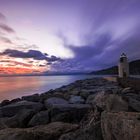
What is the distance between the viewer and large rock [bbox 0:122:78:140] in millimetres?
4480

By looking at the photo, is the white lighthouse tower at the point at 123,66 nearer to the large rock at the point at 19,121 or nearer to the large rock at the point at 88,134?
the large rock at the point at 19,121

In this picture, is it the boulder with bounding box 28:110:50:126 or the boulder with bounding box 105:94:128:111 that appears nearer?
the boulder with bounding box 105:94:128:111

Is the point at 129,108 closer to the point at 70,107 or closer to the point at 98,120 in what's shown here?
the point at 98,120

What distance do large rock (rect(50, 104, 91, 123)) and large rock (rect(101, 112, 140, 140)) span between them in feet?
8.76

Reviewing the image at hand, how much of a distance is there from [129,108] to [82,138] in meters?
1.34

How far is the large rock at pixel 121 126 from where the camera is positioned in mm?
3412

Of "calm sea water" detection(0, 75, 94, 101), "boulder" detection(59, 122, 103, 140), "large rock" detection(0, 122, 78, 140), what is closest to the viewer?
"boulder" detection(59, 122, 103, 140)

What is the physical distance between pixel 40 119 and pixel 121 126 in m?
3.54

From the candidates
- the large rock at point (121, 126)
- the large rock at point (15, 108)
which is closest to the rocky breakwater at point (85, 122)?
the large rock at point (121, 126)

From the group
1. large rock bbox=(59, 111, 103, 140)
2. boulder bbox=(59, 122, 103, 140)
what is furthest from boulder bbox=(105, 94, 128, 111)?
boulder bbox=(59, 122, 103, 140)

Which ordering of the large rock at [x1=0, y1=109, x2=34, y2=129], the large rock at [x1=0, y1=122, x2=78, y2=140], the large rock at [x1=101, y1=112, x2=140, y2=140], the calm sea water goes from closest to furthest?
the large rock at [x1=101, y1=112, x2=140, y2=140] < the large rock at [x1=0, y1=122, x2=78, y2=140] < the large rock at [x1=0, y1=109, x2=34, y2=129] < the calm sea water

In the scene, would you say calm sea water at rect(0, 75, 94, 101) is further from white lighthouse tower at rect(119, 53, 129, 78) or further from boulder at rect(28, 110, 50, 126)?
boulder at rect(28, 110, 50, 126)

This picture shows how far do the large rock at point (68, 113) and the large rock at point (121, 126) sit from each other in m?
2.67

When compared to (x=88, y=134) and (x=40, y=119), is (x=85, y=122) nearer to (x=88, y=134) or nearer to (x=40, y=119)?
(x=88, y=134)
